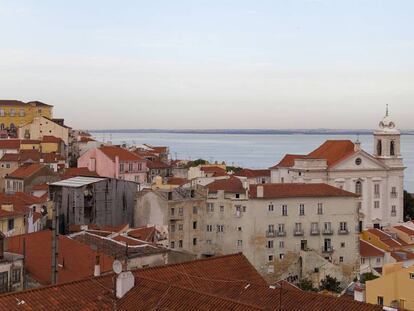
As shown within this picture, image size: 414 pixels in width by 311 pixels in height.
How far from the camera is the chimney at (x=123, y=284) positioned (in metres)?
13.7

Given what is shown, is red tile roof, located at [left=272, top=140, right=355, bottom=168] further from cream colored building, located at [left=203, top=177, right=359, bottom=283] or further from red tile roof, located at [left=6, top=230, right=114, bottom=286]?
red tile roof, located at [left=6, top=230, right=114, bottom=286]

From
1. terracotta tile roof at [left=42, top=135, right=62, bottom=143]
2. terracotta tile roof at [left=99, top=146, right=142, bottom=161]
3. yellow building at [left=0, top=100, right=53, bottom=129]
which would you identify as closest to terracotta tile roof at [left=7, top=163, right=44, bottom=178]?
terracotta tile roof at [left=99, top=146, right=142, bottom=161]

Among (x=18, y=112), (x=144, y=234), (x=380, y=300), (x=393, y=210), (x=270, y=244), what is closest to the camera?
(x=380, y=300)

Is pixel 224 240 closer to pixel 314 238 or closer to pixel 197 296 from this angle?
pixel 314 238

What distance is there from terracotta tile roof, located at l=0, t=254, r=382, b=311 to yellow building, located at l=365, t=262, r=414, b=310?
8.11 meters

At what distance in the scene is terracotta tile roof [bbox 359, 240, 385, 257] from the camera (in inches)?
1505

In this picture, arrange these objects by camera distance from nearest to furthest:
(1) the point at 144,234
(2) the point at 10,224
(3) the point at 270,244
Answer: (2) the point at 10,224 < (1) the point at 144,234 < (3) the point at 270,244

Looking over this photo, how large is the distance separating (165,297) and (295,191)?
2392 cm

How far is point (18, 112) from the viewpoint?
82375 millimetres

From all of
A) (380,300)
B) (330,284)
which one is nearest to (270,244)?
(330,284)

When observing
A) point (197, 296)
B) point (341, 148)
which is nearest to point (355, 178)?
point (341, 148)

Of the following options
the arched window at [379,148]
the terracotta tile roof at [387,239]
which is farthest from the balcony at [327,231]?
the arched window at [379,148]

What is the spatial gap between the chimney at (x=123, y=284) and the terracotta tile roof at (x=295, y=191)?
22.0 meters

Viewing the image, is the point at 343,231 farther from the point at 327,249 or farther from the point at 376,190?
the point at 376,190
